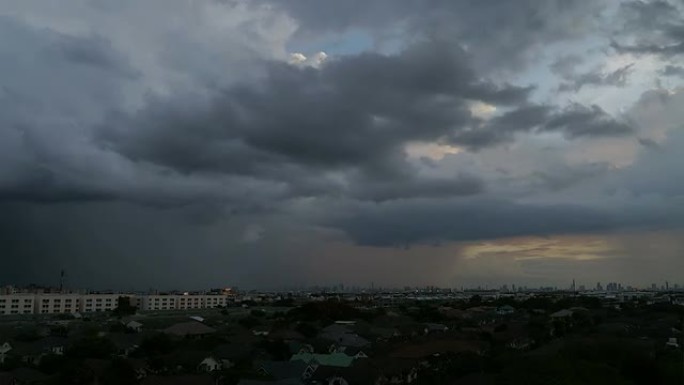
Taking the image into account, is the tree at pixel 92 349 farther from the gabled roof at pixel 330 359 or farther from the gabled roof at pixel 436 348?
the gabled roof at pixel 436 348

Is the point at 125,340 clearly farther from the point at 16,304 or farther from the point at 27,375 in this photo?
the point at 16,304

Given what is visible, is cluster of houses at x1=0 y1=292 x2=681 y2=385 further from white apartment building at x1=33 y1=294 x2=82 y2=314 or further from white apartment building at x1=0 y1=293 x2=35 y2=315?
white apartment building at x1=33 y1=294 x2=82 y2=314

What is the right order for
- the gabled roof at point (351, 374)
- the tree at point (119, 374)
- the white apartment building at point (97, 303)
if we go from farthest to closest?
the white apartment building at point (97, 303) < the tree at point (119, 374) < the gabled roof at point (351, 374)

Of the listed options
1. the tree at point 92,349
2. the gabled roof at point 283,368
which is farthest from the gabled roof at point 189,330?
the gabled roof at point 283,368

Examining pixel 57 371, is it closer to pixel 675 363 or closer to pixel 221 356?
pixel 221 356

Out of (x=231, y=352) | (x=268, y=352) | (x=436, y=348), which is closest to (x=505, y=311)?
(x=436, y=348)

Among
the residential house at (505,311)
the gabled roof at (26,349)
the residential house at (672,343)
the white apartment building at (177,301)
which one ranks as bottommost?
the white apartment building at (177,301)

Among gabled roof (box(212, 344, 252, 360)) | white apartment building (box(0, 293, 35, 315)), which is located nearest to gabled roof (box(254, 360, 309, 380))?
gabled roof (box(212, 344, 252, 360))
